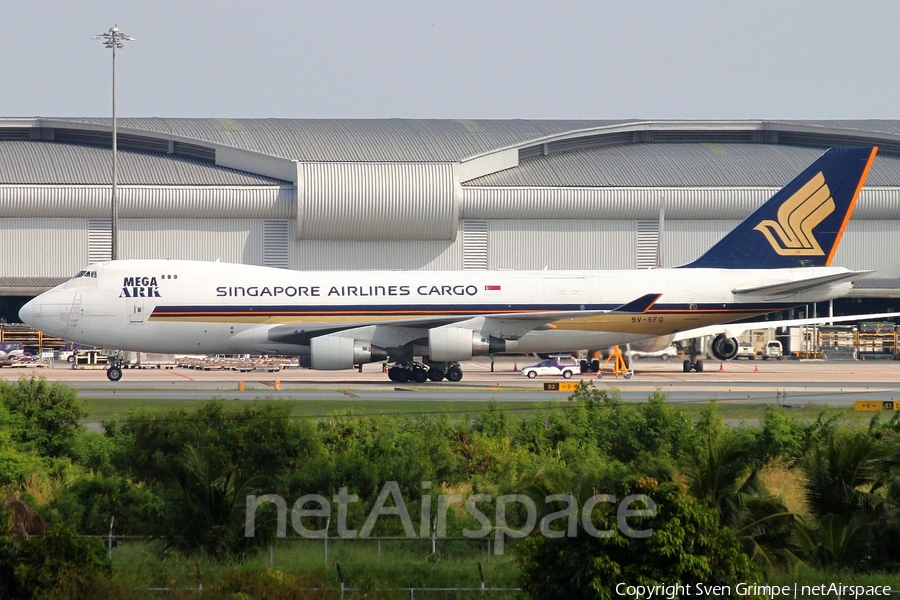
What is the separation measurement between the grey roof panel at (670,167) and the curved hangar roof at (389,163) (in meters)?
0.13

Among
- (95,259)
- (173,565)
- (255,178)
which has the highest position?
(255,178)

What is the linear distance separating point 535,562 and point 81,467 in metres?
14.5

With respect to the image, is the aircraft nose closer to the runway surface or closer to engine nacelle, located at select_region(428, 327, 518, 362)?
the runway surface

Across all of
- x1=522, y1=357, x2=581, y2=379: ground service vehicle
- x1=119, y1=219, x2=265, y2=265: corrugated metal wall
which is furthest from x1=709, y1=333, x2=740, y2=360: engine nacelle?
x1=119, y1=219, x2=265, y2=265: corrugated metal wall

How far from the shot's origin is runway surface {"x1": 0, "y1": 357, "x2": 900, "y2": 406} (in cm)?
3334

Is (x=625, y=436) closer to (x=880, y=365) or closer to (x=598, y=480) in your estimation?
(x=598, y=480)

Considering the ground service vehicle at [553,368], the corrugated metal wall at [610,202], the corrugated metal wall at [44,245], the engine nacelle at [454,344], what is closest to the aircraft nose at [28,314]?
the engine nacelle at [454,344]

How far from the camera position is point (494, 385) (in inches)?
1556

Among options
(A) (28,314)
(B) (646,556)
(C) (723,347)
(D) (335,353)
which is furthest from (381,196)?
(B) (646,556)

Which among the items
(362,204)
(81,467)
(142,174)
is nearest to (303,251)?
(362,204)

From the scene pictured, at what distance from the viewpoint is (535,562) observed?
1323 centimetres

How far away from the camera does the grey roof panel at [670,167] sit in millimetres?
67000

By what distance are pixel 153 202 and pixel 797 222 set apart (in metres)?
39.7

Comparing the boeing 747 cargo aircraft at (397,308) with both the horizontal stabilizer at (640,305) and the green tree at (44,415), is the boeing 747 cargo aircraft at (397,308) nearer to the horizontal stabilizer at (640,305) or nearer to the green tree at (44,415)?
the horizontal stabilizer at (640,305)
